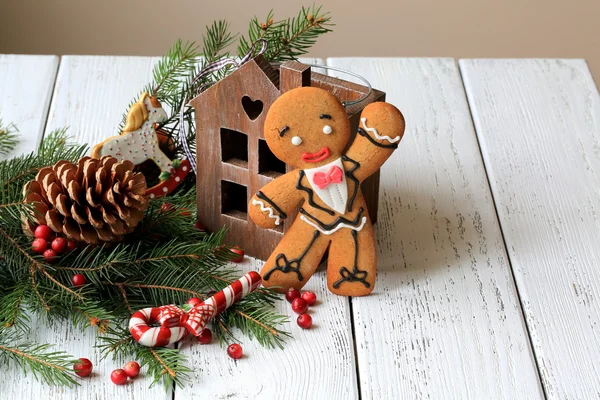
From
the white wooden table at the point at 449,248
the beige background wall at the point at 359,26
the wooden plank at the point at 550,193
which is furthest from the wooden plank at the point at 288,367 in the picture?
the beige background wall at the point at 359,26

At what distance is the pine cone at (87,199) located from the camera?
3.07ft

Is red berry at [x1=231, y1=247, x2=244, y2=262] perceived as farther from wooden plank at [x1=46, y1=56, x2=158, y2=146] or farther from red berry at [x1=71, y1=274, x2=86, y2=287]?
wooden plank at [x1=46, y1=56, x2=158, y2=146]

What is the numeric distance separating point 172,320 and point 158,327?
0.05ft

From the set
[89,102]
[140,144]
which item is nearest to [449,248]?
[140,144]

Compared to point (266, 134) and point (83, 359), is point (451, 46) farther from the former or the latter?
point (83, 359)

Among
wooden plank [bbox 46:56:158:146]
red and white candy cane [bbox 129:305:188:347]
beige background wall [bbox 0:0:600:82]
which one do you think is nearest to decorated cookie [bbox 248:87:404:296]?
red and white candy cane [bbox 129:305:188:347]

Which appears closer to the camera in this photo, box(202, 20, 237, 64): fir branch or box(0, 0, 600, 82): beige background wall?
box(202, 20, 237, 64): fir branch

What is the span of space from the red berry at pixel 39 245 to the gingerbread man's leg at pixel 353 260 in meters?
0.31

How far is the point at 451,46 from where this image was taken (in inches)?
83.3

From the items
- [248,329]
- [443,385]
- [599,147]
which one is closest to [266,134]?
[248,329]

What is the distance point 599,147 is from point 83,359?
798 millimetres

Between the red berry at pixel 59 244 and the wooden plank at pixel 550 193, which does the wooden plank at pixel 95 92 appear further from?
the wooden plank at pixel 550 193

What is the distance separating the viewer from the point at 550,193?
3.89ft

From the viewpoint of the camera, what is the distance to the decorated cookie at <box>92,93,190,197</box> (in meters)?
1.05
